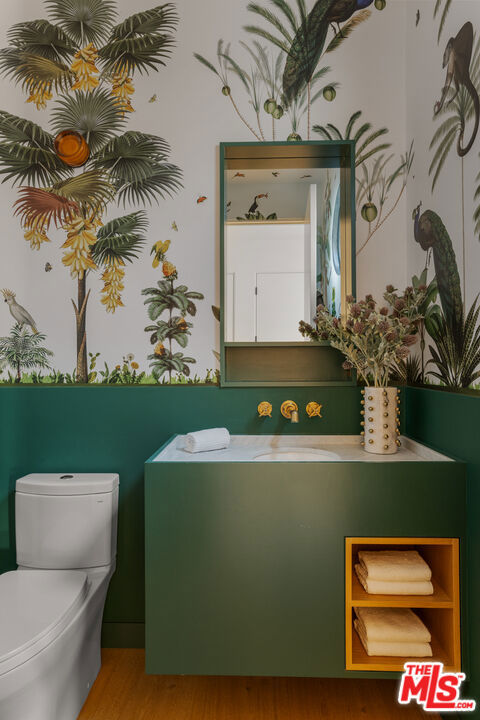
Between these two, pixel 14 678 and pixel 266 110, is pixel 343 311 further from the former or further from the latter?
pixel 14 678

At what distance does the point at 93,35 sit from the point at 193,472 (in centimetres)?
184

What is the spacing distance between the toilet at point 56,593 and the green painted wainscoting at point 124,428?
11 cm

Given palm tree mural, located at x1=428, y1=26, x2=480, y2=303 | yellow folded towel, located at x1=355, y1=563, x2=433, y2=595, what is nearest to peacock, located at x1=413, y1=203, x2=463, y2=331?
palm tree mural, located at x1=428, y1=26, x2=480, y2=303

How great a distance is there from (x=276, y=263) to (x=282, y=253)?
0.16 ft

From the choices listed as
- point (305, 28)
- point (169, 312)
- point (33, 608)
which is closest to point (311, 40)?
point (305, 28)

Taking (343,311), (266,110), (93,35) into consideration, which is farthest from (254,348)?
(93,35)

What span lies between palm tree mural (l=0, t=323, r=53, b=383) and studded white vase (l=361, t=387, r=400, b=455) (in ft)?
4.32

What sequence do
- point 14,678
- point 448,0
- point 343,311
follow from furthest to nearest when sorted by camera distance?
point 343,311 → point 448,0 → point 14,678

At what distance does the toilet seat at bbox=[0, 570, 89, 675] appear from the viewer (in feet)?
3.95

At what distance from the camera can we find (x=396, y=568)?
1.42 metres

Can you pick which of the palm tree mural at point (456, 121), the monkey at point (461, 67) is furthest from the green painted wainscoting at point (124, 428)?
the monkey at point (461, 67)

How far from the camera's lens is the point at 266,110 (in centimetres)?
191

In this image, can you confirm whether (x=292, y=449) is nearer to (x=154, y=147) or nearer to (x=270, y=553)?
(x=270, y=553)

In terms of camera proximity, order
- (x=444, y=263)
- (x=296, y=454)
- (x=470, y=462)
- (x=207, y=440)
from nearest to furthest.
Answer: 1. (x=470, y=462)
2. (x=444, y=263)
3. (x=207, y=440)
4. (x=296, y=454)
